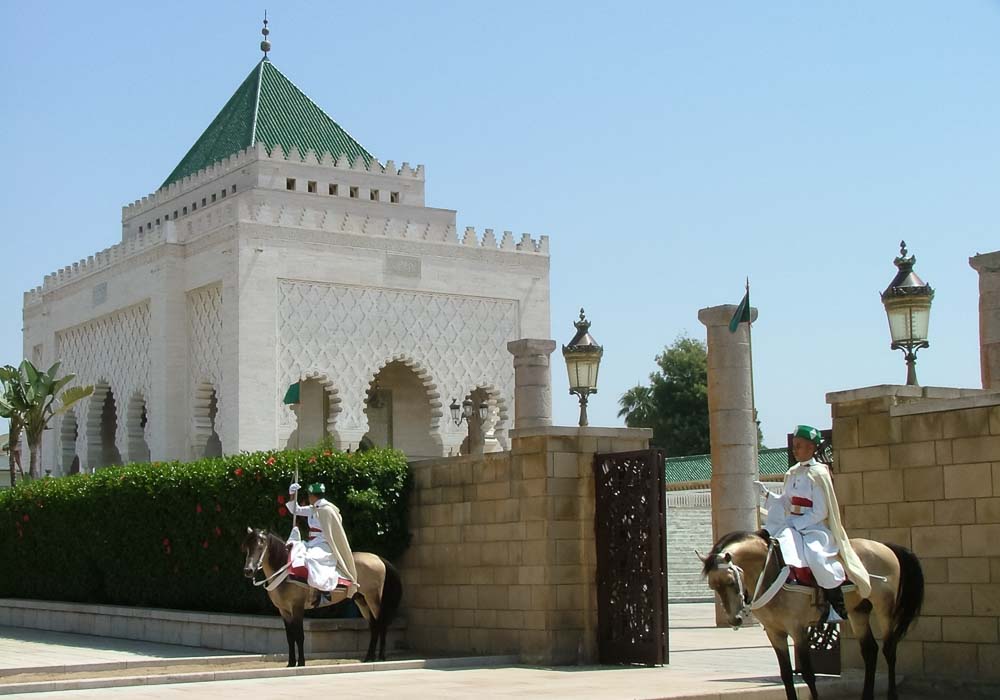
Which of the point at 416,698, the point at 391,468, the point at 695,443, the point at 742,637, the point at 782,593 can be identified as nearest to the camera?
the point at 782,593

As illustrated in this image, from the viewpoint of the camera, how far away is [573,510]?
39.5ft

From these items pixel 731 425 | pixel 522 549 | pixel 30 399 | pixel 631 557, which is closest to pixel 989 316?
pixel 631 557

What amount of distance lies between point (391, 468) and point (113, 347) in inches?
1058

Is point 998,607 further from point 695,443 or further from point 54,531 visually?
point 695,443

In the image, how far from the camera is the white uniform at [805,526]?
26.6 feet

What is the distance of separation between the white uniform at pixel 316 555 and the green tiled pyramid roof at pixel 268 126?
27.5 meters

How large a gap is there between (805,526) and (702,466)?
109 feet

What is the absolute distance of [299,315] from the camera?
112 feet

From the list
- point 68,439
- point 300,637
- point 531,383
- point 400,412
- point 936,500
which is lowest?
point 300,637

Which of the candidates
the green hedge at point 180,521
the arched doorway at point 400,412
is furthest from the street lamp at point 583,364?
the arched doorway at point 400,412

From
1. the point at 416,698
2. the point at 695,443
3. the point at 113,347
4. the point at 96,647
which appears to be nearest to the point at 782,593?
the point at 416,698

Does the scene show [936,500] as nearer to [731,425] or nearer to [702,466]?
[731,425]

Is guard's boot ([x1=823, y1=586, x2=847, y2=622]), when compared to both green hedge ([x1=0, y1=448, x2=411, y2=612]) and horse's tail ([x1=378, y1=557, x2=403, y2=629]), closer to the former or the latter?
horse's tail ([x1=378, y1=557, x2=403, y2=629])

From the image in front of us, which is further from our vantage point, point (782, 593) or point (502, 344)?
point (502, 344)
